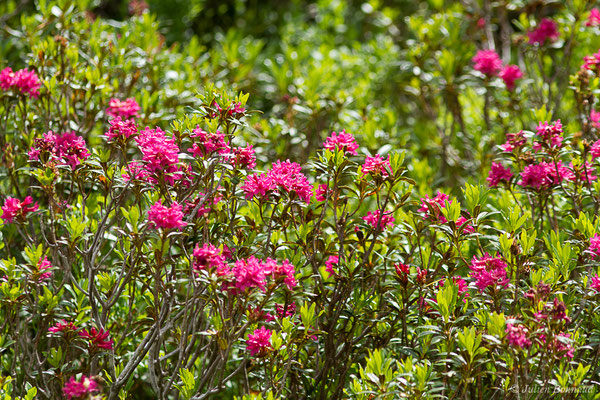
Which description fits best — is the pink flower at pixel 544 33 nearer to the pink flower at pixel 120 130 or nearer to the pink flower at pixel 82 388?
the pink flower at pixel 120 130

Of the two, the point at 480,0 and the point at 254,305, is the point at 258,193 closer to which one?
the point at 254,305

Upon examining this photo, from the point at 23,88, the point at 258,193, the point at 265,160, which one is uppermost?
the point at 23,88

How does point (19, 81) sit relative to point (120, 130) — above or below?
above

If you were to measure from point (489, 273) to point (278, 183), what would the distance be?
3.29ft

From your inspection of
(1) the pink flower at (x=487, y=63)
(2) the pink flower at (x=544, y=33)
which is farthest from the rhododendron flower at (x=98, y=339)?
(2) the pink flower at (x=544, y=33)

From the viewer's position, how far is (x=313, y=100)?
16.3 ft

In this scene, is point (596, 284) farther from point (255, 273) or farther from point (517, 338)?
point (255, 273)

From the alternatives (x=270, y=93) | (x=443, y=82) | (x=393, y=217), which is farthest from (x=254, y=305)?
(x=270, y=93)

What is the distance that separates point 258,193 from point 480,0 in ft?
16.3

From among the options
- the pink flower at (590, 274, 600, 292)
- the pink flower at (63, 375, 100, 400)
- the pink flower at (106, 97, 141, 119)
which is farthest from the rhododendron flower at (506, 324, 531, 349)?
the pink flower at (106, 97, 141, 119)

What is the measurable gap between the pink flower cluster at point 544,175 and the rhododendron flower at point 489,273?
0.63 m

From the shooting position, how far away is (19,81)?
11.8 ft

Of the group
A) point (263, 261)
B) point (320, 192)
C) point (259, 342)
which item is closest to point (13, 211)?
point (263, 261)

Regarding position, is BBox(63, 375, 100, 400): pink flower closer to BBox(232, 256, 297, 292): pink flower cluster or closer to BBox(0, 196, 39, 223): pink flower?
BBox(232, 256, 297, 292): pink flower cluster
